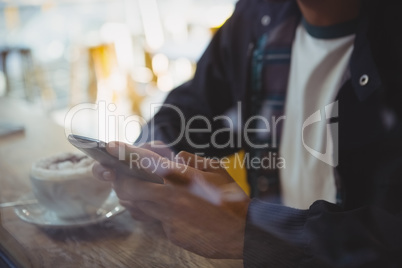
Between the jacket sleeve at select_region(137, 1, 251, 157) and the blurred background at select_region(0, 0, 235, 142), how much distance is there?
1.50 m

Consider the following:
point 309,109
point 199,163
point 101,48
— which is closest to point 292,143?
point 309,109

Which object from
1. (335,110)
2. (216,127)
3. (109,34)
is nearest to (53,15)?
(109,34)

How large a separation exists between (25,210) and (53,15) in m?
5.03

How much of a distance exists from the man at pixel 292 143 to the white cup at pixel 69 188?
4 cm

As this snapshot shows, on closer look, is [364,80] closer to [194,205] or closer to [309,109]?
[309,109]

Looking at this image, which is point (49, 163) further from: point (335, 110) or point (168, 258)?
point (335, 110)

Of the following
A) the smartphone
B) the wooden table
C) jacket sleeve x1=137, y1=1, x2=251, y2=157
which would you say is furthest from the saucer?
jacket sleeve x1=137, y1=1, x2=251, y2=157

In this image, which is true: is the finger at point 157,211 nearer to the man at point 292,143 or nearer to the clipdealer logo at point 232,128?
the man at point 292,143

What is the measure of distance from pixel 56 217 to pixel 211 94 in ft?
1.79

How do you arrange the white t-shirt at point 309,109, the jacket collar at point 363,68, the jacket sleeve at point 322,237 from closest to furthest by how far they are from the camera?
1. the jacket sleeve at point 322,237
2. the jacket collar at point 363,68
3. the white t-shirt at point 309,109

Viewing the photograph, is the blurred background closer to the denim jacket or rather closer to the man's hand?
the denim jacket

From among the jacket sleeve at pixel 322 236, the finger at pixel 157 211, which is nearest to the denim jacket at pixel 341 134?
the jacket sleeve at pixel 322 236

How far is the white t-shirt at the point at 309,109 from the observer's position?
0.79 m

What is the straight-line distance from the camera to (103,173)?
538 mm
